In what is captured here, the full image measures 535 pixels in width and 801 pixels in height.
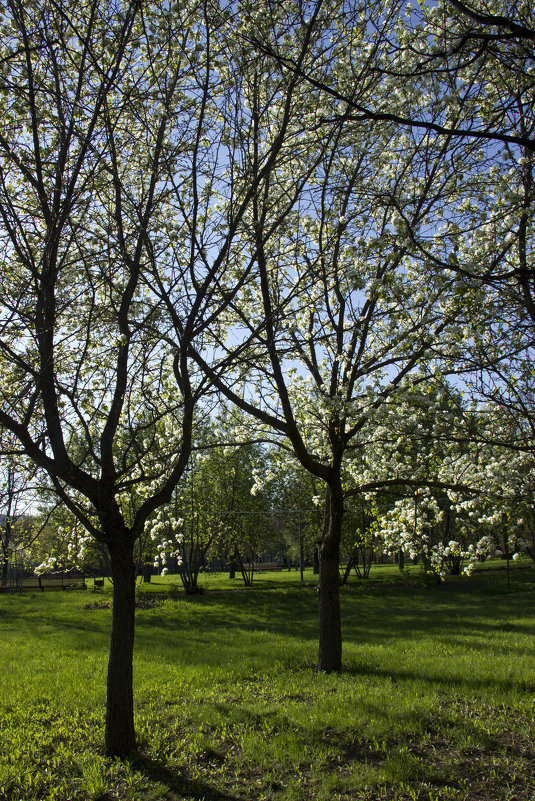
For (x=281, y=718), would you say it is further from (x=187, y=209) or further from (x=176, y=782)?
(x=187, y=209)

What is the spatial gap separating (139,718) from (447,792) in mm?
3951

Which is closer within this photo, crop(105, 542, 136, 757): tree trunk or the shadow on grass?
the shadow on grass

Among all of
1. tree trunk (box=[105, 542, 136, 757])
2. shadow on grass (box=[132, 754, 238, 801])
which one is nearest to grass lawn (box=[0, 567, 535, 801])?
shadow on grass (box=[132, 754, 238, 801])

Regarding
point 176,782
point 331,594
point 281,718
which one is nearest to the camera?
point 176,782

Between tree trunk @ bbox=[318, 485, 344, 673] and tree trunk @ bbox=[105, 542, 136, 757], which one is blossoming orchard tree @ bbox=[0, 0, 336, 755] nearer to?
tree trunk @ bbox=[105, 542, 136, 757]

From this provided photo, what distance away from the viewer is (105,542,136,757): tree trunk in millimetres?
5535

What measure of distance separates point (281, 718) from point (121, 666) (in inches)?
91.3

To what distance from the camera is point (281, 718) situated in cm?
655

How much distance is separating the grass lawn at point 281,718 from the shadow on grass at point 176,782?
A: 0.02m

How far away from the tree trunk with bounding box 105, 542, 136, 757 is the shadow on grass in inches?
12.0

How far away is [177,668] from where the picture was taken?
10211 millimetres

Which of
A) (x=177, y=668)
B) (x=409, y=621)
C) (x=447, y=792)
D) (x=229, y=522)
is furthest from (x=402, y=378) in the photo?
(x=229, y=522)

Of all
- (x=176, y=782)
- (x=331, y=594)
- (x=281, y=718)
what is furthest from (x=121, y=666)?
(x=331, y=594)

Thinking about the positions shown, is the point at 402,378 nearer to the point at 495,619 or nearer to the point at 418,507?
the point at 418,507
